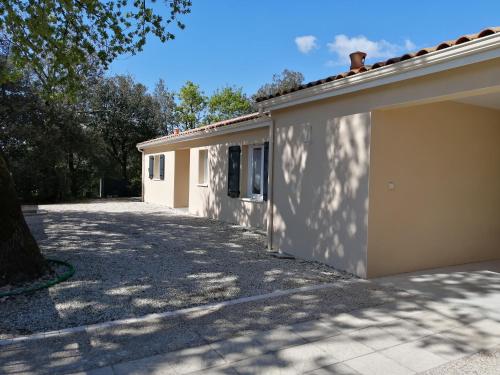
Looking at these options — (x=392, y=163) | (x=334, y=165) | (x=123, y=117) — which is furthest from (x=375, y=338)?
(x=123, y=117)

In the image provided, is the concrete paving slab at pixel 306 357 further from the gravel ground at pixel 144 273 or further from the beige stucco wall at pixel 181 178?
the beige stucco wall at pixel 181 178

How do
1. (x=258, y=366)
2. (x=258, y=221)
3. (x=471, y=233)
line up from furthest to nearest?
(x=258, y=221), (x=471, y=233), (x=258, y=366)

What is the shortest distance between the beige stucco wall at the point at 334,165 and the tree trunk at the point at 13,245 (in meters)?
4.18

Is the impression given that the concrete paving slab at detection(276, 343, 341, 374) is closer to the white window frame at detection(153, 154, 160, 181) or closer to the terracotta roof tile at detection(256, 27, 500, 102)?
the terracotta roof tile at detection(256, 27, 500, 102)

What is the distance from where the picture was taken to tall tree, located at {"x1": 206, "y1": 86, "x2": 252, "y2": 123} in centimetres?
3644

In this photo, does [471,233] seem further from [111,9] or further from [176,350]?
[111,9]

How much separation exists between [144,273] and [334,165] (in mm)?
3435

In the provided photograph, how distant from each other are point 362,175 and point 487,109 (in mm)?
2933

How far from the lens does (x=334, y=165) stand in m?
6.31

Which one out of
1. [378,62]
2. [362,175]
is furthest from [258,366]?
[378,62]

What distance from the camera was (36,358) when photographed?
10.8 ft

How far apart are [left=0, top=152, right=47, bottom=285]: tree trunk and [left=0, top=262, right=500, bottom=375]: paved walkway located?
2042 mm

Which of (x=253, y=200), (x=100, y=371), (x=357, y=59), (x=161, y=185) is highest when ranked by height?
(x=357, y=59)

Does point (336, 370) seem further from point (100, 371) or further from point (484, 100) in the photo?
point (484, 100)
